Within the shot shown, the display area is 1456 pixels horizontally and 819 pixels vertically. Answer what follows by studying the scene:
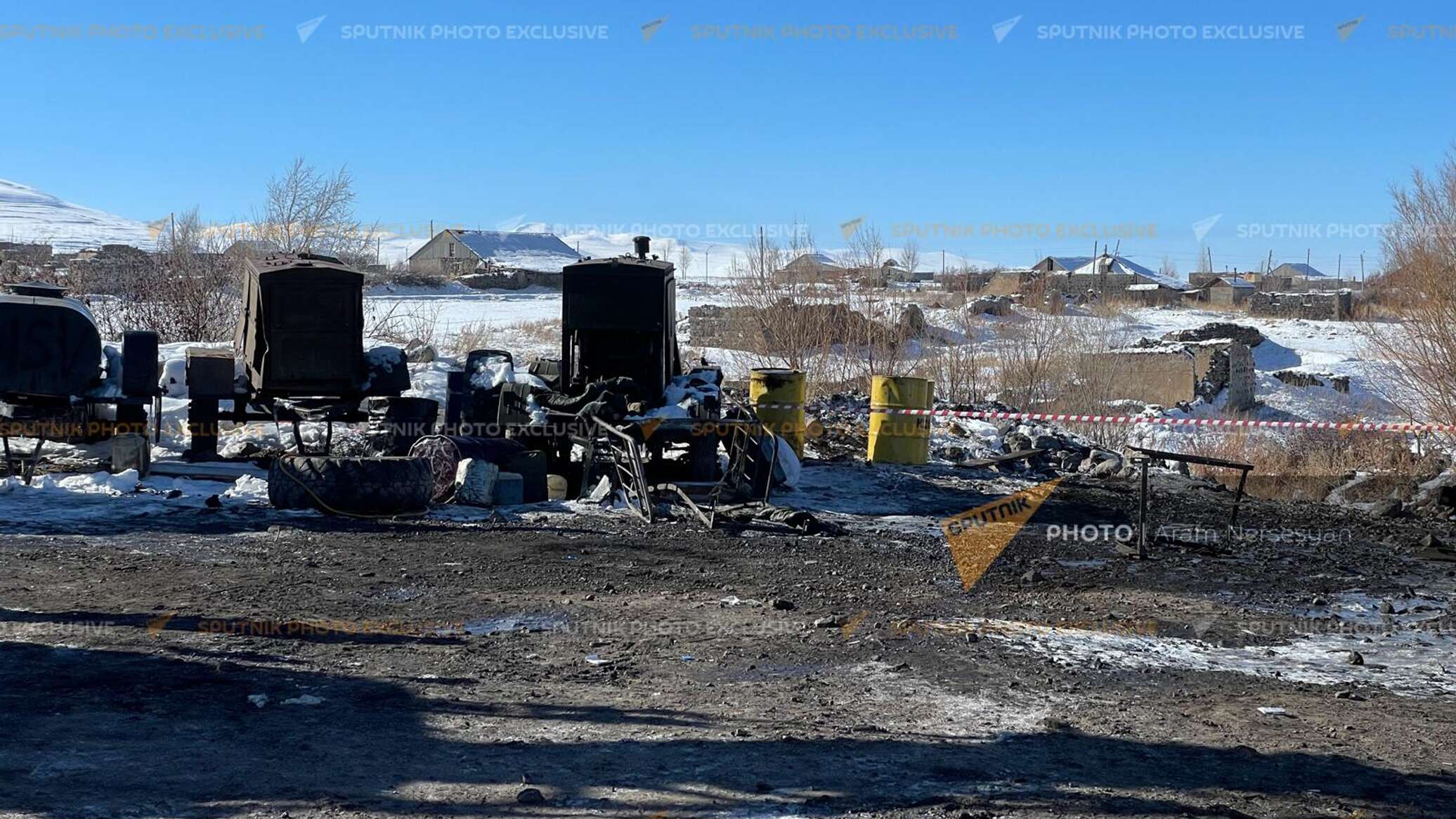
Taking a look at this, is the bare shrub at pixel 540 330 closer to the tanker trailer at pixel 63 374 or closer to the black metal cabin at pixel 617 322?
the black metal cabin at pixel 617 322

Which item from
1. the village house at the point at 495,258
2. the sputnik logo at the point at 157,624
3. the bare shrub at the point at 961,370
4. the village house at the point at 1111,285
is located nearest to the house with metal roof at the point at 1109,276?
the village house at the point at 1111,285

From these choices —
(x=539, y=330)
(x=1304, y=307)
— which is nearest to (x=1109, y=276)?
(x=1304, y=307)

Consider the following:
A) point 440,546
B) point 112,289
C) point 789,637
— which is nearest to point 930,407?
point 440,546

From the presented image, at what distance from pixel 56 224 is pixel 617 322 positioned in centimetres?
11356

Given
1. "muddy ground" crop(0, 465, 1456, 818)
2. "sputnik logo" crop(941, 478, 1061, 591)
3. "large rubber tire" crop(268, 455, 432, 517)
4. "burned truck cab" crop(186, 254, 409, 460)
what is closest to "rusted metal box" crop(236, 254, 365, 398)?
"burned truck cab" crop(186, 254, 409, 460)

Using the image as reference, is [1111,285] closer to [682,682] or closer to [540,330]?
[540,330]

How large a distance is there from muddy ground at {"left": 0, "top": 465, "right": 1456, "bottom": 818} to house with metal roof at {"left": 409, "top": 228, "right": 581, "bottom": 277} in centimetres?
5993

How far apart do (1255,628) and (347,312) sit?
1059 centimetres

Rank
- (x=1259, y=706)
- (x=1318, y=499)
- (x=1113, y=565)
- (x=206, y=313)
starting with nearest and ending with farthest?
(x=1259, y=706) < (x=1113, y=565) < (x=1318, y=499) < (x=206, y=313)

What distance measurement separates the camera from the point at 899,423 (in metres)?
17.2

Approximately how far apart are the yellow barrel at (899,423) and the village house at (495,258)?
38981 mm

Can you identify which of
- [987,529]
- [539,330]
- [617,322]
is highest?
[617,322]

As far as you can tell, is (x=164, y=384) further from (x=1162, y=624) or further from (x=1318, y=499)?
(x=1318, y=499)

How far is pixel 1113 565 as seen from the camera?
34.7 feet
